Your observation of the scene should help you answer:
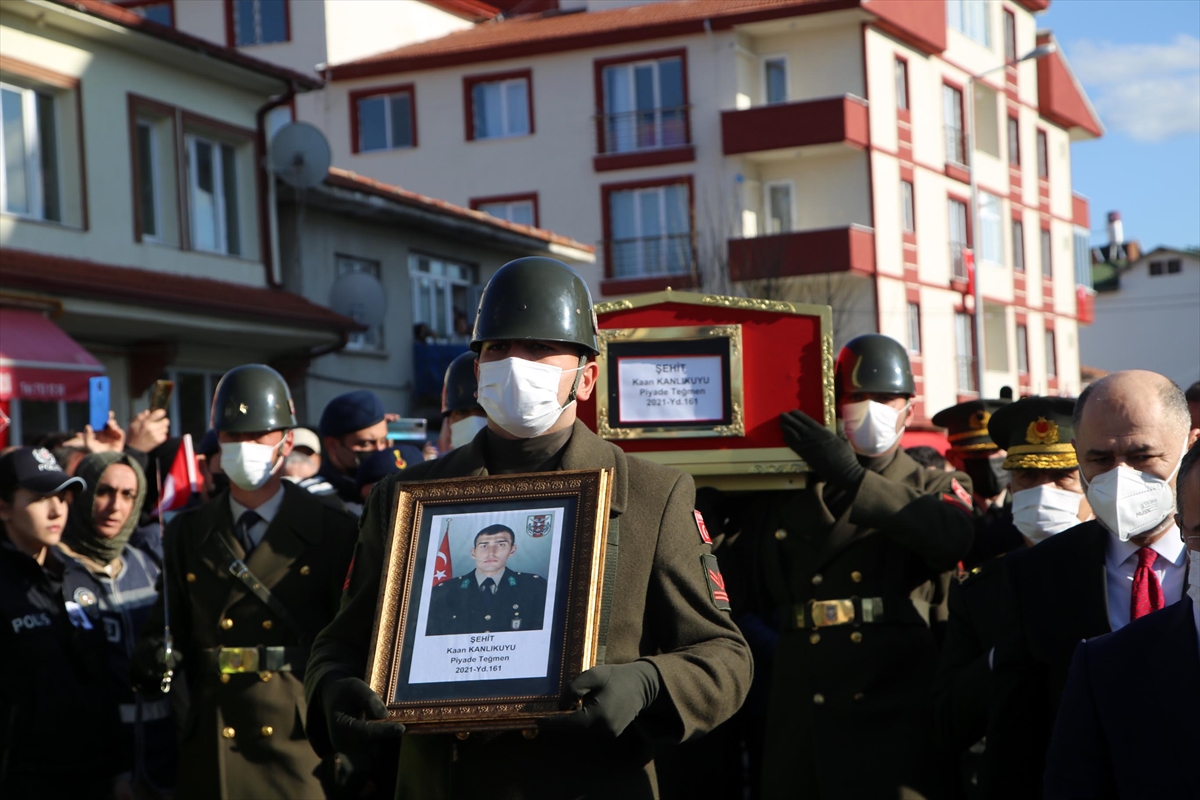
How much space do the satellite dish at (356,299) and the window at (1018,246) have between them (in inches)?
1012

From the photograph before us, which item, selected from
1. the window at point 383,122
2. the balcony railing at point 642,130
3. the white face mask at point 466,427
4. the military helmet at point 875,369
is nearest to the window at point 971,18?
the balcony railing at point 642,130

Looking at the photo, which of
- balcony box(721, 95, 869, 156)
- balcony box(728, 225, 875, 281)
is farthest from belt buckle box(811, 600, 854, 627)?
balcony box(721, 95, 869, 156)

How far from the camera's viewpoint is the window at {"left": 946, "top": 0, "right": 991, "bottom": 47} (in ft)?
135

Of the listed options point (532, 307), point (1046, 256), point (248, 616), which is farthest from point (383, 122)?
point (532, 307)

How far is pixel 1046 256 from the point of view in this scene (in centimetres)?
4650

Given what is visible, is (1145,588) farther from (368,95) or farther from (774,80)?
(368,95)

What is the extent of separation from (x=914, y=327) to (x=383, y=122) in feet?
46.2

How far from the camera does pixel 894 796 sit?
20.0 ft

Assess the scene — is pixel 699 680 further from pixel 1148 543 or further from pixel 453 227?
pixel 453 227

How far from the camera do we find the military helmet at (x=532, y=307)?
156 inches

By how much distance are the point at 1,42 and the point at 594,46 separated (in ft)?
69.1

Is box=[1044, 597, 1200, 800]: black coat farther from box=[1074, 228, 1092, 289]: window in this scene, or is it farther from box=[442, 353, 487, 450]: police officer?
box=[1074, 228, 1092, 289]: window

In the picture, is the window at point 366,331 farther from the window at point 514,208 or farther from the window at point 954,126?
the window at point 954,126

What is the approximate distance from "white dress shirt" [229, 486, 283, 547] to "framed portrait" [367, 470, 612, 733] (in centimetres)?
255
